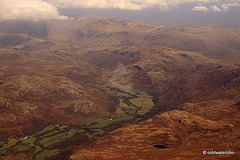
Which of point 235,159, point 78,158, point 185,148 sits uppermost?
point 235,159

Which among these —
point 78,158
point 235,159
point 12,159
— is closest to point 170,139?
point 235,159

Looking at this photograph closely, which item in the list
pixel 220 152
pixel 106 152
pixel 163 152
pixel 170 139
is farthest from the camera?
pixel 170 139

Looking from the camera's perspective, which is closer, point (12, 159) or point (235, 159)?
point (235, 159)

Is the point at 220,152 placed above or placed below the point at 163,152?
above

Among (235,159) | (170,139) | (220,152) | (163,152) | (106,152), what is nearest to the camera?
(235,159)

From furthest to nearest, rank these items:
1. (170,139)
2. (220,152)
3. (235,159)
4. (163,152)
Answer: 1. (170,139)
2. (163,152)
3. (220,152)
4. (235,159)

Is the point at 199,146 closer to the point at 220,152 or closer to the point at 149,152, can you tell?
the point at 220,152

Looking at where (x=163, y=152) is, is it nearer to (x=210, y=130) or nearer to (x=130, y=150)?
(x=130, y=150)

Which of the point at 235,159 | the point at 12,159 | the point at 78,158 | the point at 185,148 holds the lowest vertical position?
the point at 12,159

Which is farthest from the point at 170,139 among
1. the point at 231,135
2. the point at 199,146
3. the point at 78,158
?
the point at 78,158
